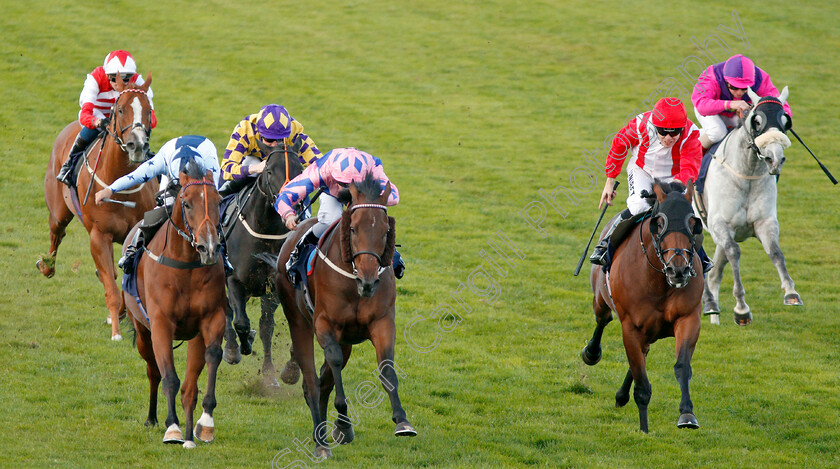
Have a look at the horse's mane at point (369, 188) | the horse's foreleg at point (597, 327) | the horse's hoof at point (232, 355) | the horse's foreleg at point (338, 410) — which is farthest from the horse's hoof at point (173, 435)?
the horse's foreleg at point (597, 327)

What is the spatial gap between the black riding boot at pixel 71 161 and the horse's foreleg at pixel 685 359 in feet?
23.4

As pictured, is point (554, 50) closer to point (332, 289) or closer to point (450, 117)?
point (450, 117)

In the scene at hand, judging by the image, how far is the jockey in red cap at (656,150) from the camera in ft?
26.8

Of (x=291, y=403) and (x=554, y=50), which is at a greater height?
(x=554, y=50)

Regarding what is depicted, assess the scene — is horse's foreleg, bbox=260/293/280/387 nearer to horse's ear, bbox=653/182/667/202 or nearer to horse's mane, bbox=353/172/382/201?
horse's mane, bbox=353/172/382/201

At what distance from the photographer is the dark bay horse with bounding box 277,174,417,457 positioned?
6.60 metres

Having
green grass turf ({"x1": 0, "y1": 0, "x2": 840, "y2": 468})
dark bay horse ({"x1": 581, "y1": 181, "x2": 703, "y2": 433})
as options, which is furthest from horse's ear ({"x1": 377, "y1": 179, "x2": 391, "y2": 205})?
dark bay horse ({"x1": 581, "y1": 181, "x2": 703, "y2": 433})

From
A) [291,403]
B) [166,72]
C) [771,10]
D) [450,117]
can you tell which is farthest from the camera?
[771,10]

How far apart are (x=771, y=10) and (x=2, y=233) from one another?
2420 centimetres

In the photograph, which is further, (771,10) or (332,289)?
(771,10)

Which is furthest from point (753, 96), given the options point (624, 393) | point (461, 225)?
point (461, 225)

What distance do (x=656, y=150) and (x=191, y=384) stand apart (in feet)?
14.9

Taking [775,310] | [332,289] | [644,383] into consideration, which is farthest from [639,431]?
[775,310]

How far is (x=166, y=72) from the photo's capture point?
24234mm
